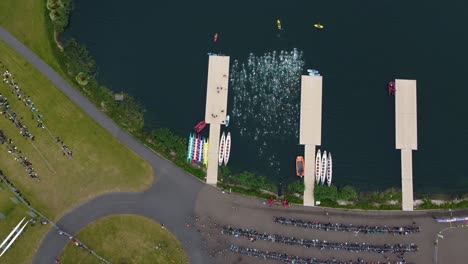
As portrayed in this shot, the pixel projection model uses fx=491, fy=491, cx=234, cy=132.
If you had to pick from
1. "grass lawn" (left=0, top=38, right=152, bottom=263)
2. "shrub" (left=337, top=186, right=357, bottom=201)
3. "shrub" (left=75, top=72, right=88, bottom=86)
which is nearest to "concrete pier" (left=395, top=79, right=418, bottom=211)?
"shrub" (left=337, top=186, right=357, bottom=201)

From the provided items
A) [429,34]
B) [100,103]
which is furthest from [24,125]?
[429,34]

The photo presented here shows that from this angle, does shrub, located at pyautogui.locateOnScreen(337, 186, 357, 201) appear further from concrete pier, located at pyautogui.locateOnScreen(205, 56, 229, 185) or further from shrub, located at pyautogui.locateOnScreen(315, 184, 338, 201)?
concrete pier, located at pyautogui.locateOnScreen(205, 56, 229, 185)

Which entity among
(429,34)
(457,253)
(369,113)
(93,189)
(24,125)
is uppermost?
(429,34)

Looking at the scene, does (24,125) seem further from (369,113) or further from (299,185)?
(369,113)

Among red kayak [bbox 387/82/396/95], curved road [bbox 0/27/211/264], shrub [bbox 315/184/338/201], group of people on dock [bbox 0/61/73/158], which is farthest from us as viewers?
red kayak [bbox 387/82/396/95]

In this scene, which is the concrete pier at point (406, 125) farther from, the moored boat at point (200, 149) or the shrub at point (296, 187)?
the moored boat at point (200, 149)

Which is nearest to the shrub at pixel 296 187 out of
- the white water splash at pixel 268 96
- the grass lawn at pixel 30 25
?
the white water splash at pixel 268 96

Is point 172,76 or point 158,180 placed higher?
point 172,76
